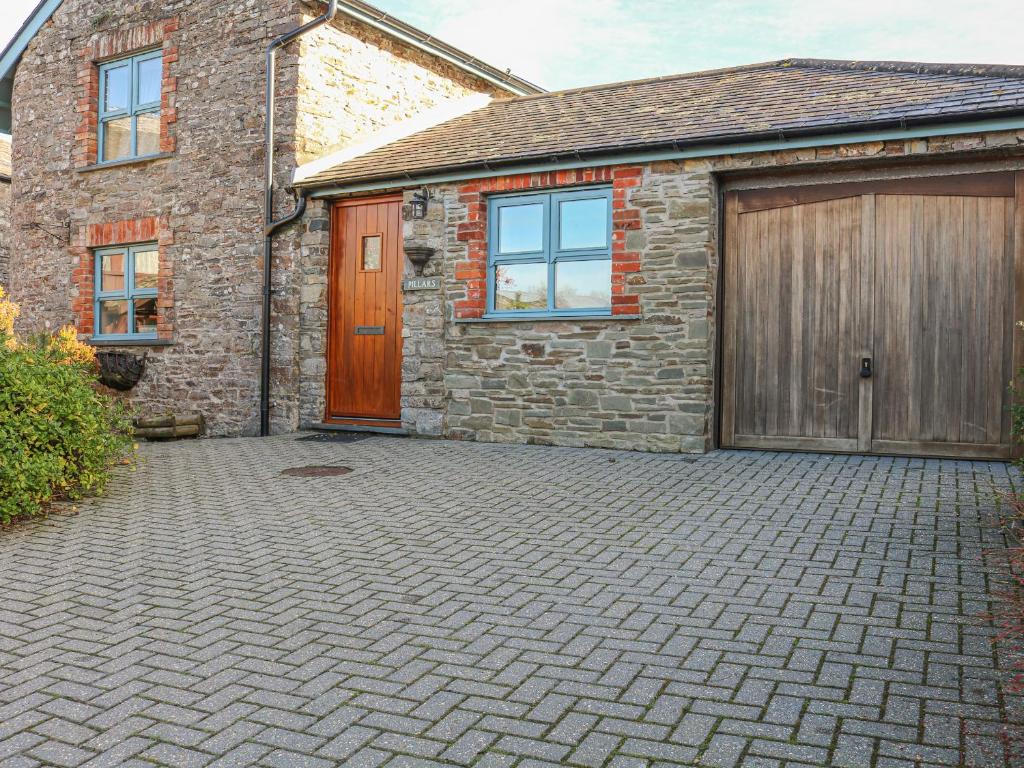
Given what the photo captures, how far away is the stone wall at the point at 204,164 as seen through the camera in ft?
40.5

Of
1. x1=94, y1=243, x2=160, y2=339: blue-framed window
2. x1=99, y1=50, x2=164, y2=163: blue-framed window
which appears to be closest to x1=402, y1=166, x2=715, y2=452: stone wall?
x1=94, y1=243, x2=160, y2=339: blue-framed window

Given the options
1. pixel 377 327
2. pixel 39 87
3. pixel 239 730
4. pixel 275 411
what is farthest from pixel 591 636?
pixel 39 87

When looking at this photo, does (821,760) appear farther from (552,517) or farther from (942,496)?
(942,496)

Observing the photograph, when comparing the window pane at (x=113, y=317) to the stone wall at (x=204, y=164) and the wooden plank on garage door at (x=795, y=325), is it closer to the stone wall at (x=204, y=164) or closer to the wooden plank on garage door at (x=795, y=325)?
the stone wall at (x=204, y=164)

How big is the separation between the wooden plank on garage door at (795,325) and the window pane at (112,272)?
32.1 feet

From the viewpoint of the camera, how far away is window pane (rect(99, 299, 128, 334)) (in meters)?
14.0

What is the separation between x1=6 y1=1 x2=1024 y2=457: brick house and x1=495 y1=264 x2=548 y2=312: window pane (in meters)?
0.03

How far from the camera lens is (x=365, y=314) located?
11719 mm

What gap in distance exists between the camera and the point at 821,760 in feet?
9.22

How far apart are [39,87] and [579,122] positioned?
389 inches

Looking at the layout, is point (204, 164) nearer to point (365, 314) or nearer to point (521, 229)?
point (365, 314)

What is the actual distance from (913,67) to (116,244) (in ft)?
38.4

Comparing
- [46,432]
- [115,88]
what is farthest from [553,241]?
[115,88]

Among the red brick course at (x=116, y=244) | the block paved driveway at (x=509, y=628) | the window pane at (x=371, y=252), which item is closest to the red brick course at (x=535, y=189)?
the window pane at (x=371, y=252)
